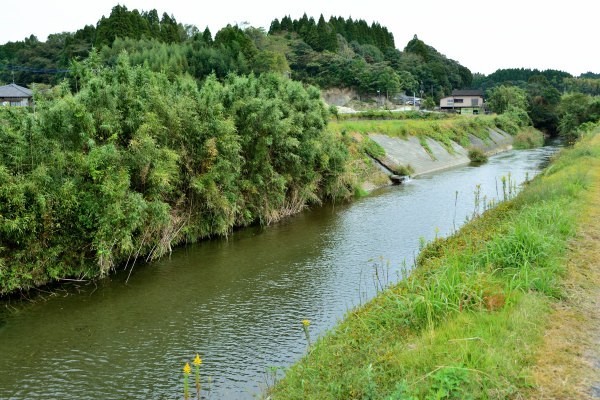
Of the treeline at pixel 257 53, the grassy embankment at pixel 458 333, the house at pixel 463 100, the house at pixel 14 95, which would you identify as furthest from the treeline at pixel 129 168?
the house at pixel 463 100

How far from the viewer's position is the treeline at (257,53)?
68938mm

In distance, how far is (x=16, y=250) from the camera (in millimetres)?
14352

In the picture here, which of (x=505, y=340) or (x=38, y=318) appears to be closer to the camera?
(x=505, y=340)

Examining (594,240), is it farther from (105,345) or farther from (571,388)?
(105,345)

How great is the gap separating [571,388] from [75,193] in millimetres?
13884

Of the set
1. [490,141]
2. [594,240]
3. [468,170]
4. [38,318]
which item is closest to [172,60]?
[468,170]

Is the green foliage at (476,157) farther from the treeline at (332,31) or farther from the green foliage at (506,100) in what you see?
the treeline at (332,31)

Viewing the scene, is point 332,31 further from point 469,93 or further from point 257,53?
point 257,53

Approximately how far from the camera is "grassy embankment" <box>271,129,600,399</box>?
5941 millimetres

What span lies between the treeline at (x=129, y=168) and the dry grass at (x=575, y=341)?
12439mm

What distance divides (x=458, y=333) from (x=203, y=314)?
27.1ft

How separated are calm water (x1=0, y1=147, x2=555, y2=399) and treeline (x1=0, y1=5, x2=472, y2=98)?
2982 cm

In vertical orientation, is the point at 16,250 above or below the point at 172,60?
below

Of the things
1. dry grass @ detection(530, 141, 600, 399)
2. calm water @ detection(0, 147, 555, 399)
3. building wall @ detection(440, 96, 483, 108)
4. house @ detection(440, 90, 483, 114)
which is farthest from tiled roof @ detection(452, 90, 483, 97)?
dry grass @ detection(530, 141, 600, 399)
